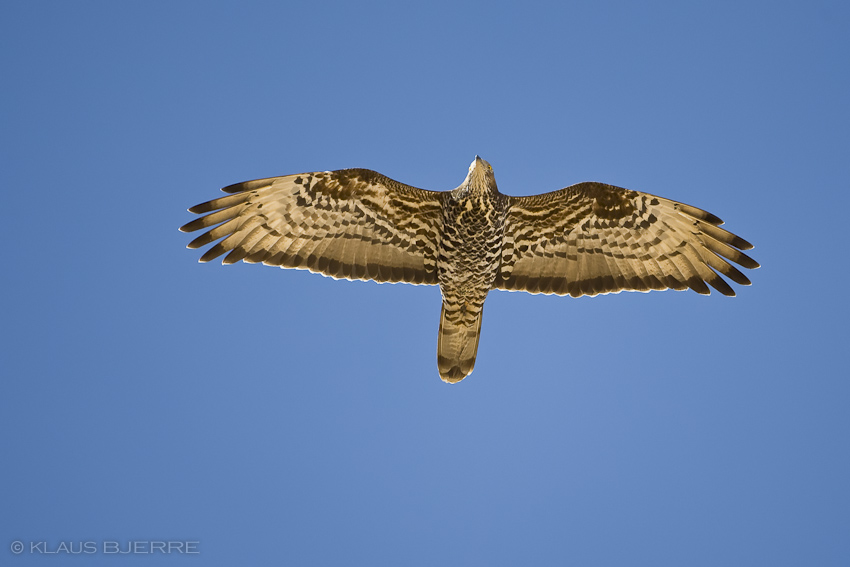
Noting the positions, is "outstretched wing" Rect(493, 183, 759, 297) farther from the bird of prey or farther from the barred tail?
the barred tail

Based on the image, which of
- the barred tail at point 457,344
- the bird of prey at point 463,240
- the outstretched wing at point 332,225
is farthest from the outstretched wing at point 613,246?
the outstretched wing at point 332,225

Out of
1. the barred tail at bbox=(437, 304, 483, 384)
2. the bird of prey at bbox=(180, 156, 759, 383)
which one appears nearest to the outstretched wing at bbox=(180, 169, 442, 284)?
the bird of prey at bbox=(180, 156, 759, 383)

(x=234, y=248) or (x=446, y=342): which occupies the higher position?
(x=234, y=248)

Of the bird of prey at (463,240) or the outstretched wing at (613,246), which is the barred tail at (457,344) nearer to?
the bird of prey at (463,240)

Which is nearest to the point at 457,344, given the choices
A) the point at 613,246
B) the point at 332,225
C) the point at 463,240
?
the point at 463,240

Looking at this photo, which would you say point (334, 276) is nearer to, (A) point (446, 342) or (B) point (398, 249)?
(B) point (398, 249)

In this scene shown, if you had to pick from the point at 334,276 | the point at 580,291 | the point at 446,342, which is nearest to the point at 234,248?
the point at 334,276
